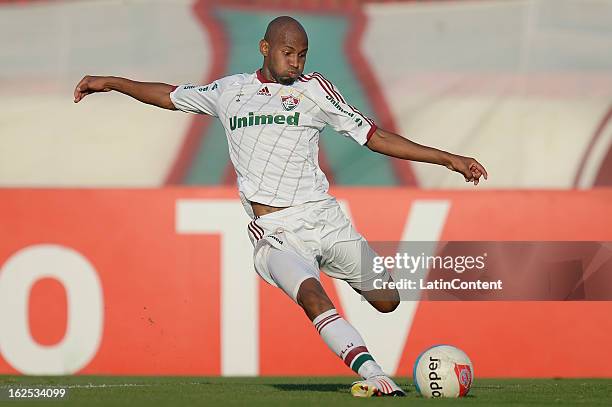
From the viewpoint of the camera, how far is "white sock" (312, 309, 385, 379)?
696cm

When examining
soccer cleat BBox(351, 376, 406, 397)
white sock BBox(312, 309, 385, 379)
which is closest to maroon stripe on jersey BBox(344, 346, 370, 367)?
white sock BBox(312, 309, 385, 379)

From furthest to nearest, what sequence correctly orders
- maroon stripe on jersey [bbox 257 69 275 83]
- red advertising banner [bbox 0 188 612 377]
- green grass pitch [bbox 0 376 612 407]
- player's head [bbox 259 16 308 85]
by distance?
red advertising banner [bbox 0 188 612 377] → maroon stripe on jersey [bbox 257 69 275 83] → player's head [bbox 259 16 308 85] → green grass pitch [bbox 0 376 612 407]

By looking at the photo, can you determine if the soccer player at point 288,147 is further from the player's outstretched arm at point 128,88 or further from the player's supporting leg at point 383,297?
the player's supporting leg at point 383,297

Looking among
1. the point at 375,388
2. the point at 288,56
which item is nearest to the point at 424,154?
the point at 288,56

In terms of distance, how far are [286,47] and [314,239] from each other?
115 cm

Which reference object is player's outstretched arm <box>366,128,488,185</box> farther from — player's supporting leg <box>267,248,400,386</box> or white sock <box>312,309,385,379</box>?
white sock <box>312,309,385,379</box>

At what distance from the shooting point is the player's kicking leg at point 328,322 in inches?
271

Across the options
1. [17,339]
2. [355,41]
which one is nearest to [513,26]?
[355,41]

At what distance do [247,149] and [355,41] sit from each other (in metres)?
5.58

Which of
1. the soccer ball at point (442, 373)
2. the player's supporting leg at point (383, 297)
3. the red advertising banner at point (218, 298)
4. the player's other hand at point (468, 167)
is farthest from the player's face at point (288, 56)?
the red advertising banner at point (218, 298)

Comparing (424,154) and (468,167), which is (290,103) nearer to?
(424,154)

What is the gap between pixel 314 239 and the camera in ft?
25.7

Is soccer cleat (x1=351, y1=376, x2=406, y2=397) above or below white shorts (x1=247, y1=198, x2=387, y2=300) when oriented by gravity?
below

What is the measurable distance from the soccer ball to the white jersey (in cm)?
128
